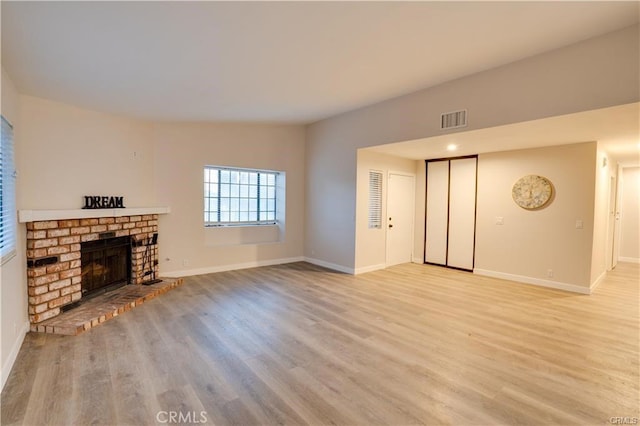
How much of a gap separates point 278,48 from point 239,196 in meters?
4.06

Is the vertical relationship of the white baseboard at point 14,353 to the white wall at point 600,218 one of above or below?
below

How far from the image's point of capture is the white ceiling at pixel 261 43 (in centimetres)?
226

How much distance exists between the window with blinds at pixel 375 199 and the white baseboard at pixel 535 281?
2.14 metres

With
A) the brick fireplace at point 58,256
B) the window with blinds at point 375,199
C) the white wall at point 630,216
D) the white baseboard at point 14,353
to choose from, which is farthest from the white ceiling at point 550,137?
the white baseboard at point 14,353

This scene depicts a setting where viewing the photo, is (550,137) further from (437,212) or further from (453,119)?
(437,212)

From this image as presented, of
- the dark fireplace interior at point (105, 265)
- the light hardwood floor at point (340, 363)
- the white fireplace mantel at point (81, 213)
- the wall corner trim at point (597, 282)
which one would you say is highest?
the white fireplace mantel at point (81, 213)

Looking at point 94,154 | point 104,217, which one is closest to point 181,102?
point 94,154

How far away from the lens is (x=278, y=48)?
2.86 metres

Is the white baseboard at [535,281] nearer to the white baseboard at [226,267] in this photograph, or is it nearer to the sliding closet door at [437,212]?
the sliding closet door at [437,212]

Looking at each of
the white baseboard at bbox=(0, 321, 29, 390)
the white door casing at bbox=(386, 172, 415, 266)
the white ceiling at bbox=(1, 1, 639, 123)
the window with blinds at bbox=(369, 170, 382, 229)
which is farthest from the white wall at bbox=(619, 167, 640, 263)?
the white baseboard at bbox=(0, 321, 29, 390)

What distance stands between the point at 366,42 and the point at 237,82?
1615 mm

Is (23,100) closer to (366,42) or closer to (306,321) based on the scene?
(366,42)

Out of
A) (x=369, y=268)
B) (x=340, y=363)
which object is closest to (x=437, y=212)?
(x=369, y=268)

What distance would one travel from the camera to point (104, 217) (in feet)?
13.9
